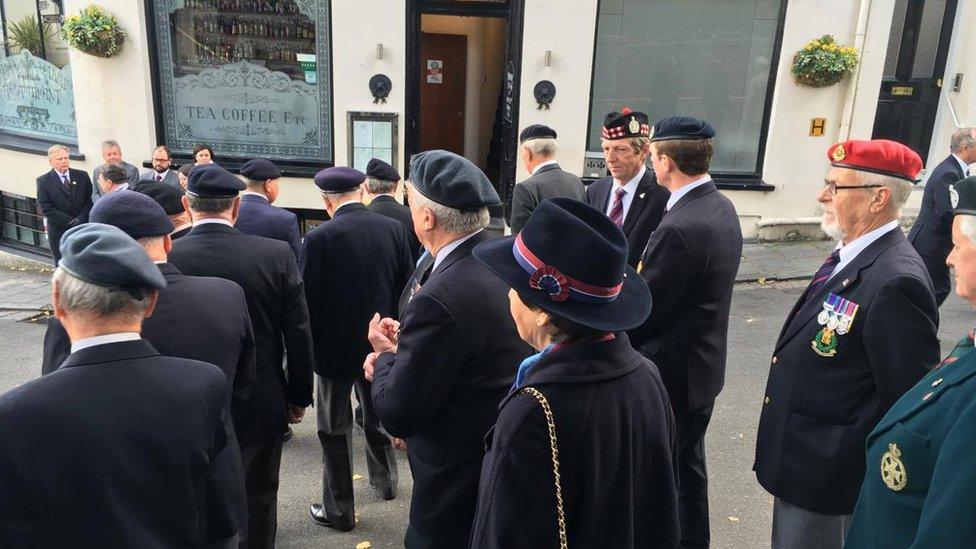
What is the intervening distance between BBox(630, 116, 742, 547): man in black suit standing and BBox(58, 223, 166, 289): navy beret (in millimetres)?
2242

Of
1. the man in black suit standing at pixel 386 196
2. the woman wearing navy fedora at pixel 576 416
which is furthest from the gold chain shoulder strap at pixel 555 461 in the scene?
the man in black suit standing at pixel 386 196

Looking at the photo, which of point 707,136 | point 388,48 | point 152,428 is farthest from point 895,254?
point 388,48

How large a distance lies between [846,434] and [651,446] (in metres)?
1.24

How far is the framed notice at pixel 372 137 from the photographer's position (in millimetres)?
9414

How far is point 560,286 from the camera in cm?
196

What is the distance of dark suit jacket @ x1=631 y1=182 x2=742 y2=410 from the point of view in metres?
3.52

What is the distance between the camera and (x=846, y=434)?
9.26ft

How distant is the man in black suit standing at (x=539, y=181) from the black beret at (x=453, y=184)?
2.82 metres

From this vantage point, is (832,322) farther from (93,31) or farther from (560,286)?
(93,31)

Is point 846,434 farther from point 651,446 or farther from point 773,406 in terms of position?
point 651,446

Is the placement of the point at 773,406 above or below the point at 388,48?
below

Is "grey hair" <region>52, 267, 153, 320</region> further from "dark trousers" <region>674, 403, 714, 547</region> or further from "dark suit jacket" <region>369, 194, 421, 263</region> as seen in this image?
"dark trousers" <region>674, 403, 714, 547</region>

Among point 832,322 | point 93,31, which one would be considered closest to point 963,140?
point 832,322

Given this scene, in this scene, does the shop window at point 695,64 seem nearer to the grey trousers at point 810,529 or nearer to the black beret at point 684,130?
the black beret at point 684,130
